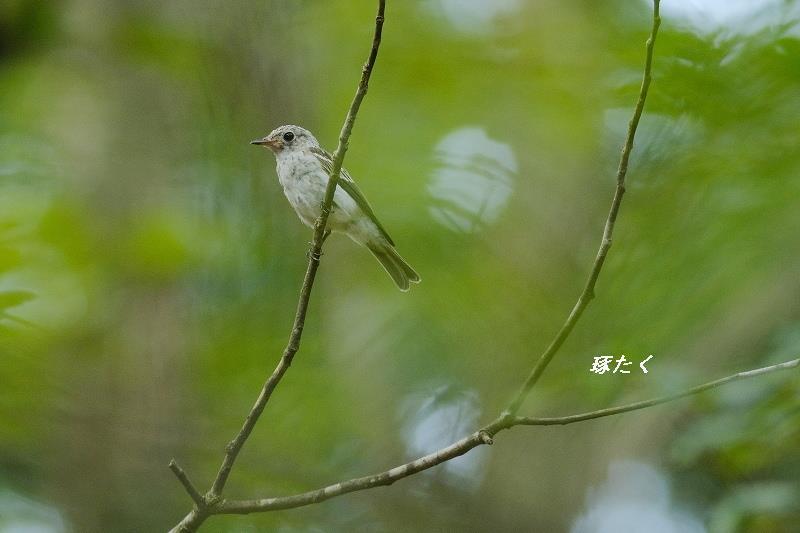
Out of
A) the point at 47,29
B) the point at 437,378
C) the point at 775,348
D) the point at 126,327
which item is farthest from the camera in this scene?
the point at 47,29

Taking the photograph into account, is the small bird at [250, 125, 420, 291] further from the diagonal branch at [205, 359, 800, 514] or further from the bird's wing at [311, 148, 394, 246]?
the diagonal branch at [205, 359, 800, 514]

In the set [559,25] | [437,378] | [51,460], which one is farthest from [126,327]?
[559,25]

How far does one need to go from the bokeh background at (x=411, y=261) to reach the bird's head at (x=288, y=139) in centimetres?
23

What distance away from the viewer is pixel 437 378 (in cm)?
584

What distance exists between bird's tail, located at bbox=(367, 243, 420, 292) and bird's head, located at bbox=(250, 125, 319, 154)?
0.76 meters

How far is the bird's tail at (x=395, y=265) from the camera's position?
557 cm

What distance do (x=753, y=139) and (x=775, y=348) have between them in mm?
1082

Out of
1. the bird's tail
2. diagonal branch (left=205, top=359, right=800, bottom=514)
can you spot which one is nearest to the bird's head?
the bird's tail

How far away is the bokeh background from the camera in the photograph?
431cm

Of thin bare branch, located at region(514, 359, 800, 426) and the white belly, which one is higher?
the white belly

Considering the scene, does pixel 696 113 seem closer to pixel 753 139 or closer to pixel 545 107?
pixel 753 139

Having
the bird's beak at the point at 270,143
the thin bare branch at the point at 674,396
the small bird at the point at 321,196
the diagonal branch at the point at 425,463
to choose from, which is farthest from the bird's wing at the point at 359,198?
the thin bare branch at the point at 674,396

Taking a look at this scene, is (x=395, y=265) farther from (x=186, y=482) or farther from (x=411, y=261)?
(x=186, y=482)

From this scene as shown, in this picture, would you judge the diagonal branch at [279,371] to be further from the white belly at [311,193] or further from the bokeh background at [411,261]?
the white belly at [311,193]
